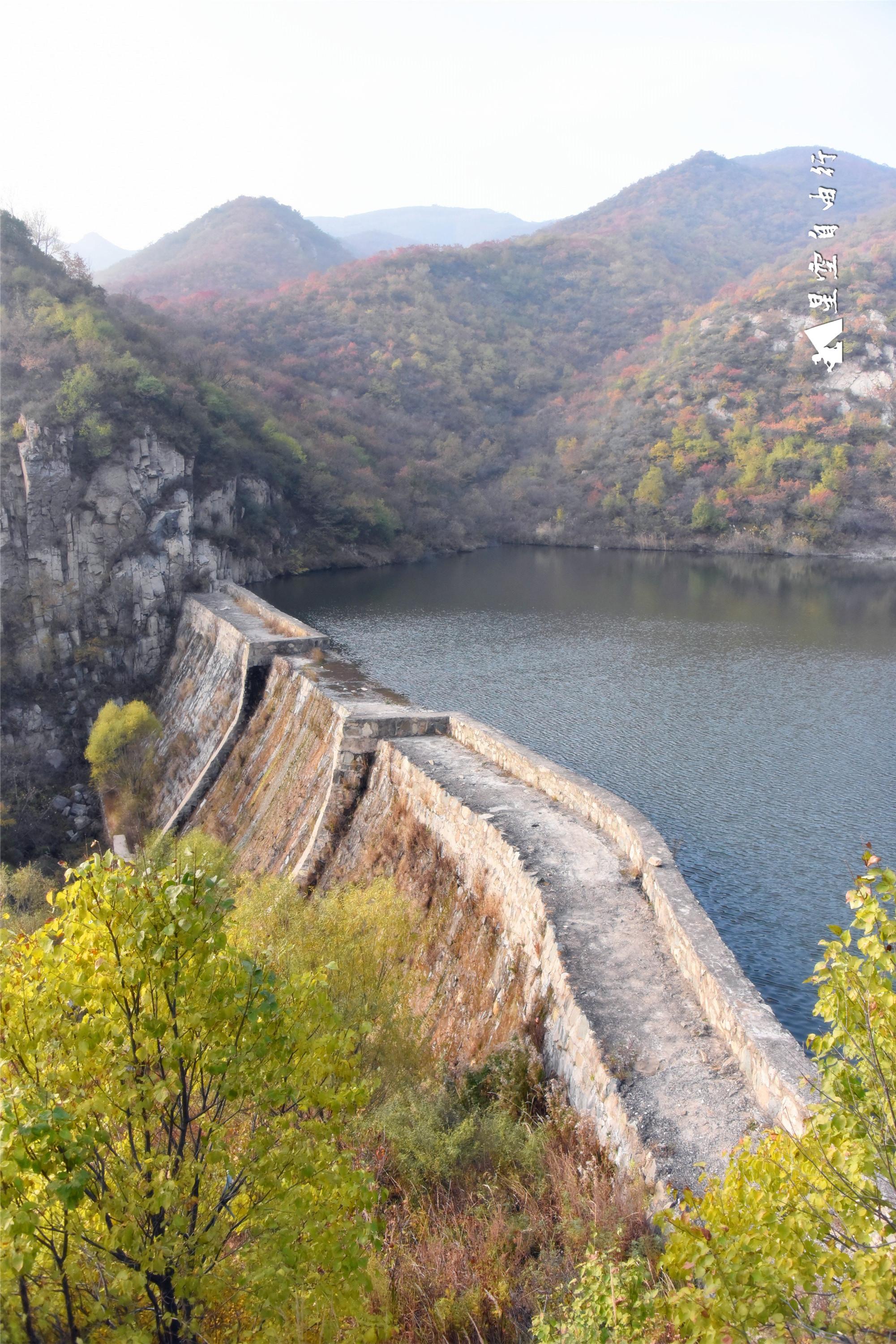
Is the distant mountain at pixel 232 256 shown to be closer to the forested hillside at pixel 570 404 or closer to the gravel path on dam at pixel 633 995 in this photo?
the forested hillside at pixel 570 404

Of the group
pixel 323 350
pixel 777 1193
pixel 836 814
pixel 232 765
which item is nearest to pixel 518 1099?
pixel 777 1193

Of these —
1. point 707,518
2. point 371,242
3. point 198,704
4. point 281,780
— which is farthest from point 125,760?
point 371,242

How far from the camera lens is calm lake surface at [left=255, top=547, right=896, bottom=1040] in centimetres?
1811

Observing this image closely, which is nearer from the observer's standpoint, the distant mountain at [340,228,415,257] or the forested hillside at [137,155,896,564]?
the forested hillside at [137,155,896,564]

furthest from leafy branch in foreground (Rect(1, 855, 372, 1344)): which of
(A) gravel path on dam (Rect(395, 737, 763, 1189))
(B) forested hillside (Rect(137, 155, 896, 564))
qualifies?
Answer: (B) forested hillside (Rect(137, 155, 896, 564))

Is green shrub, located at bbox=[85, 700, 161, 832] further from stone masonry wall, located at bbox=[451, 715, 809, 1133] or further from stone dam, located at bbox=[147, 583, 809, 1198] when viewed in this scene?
stone masonry wall, located at bbox=[451, 715, 809, 1133]

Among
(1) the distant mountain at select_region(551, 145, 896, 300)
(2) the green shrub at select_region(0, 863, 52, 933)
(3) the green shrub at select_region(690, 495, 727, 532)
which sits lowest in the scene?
(2) the green shrub at select_region(0, 863, 52, 933)

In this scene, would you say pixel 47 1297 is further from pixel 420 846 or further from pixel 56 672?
pixel 56 672

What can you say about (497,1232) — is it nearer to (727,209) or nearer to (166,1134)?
(166,1134)

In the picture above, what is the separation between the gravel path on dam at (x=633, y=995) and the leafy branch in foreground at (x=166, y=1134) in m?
2.77

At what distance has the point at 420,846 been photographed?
1577 cm

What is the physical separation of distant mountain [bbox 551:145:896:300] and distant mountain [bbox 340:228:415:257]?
3764 centimetres

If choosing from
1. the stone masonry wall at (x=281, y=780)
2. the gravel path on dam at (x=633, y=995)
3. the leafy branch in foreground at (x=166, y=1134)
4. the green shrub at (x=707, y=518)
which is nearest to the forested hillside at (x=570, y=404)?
the green shrub at (x=707, y=518)

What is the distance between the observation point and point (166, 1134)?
543 cm
